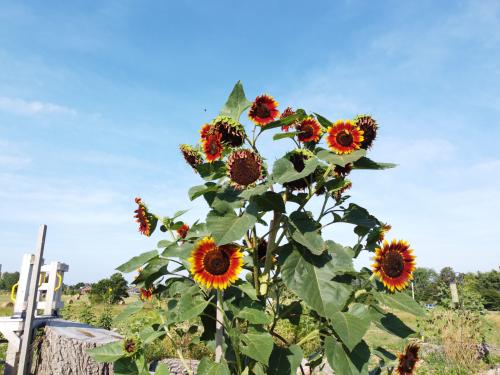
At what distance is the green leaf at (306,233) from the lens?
106 cm

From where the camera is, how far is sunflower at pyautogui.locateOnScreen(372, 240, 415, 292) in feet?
3.79

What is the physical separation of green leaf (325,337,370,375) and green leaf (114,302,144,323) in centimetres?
77

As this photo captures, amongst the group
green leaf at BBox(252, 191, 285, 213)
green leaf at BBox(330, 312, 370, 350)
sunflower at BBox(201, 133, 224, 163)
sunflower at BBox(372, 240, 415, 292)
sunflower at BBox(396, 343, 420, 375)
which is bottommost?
sunflower at BBox(396, 343, 420, 375)

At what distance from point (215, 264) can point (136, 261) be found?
0.34 meters

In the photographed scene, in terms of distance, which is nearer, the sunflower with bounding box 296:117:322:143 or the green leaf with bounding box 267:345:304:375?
the green leaf with bounding box 267:345:304:375

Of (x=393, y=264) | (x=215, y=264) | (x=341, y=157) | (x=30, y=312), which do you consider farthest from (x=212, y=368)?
(x=30, y=312)

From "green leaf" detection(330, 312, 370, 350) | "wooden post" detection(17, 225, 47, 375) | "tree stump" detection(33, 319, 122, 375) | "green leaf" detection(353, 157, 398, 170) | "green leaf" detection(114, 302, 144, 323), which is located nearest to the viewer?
"green leaf" detection(330, 312, 370, 350)

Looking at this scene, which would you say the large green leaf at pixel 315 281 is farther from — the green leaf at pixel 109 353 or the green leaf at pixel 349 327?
the green leaf at pixel 109 353

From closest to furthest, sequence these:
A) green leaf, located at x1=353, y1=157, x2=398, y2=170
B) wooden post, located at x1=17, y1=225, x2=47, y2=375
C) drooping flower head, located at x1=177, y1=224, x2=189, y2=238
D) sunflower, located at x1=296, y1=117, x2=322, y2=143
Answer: green leaf, located at x1=353, y1=157, x2=398, y2=170 < sunflower, located at x1=296, y1=117, x2=322, y2=143 < drooping flower head, located at x1=177, y1=224, x2=189, y2=238 < wooden post, located at x1=17, y1=225, x2=47, y2=375

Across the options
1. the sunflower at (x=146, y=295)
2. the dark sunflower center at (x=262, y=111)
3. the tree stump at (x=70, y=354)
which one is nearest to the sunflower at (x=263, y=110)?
the dark sunflower center at (x=262, y=111)

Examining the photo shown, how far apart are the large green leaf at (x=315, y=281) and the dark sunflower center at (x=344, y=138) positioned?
35 centimetres

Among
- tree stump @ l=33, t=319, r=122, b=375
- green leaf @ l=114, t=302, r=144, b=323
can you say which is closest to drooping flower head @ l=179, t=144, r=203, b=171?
green leaf @ l=114, t=302, r=144, b=323

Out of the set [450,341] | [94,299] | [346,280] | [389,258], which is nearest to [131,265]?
[346,280]

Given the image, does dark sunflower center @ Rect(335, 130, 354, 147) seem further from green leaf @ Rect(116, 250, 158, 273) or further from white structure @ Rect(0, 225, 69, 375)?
white structure @ Rect(0, 225, 69, 375)
